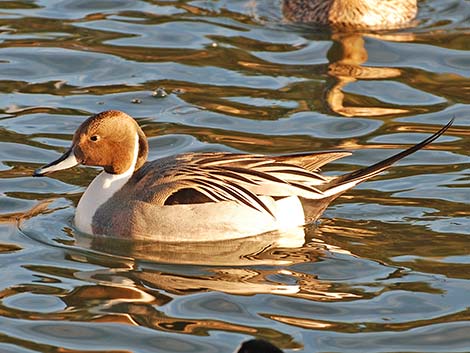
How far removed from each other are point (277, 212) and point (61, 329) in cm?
209

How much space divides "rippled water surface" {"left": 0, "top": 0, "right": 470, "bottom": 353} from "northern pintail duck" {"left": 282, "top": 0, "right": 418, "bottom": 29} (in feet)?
0.54

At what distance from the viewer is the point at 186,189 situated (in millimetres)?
9555

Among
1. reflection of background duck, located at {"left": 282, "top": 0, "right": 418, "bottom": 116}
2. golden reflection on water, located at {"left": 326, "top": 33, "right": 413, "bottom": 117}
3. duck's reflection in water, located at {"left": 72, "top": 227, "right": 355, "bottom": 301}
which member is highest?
reflection of background duck, located at {"left": 282, "top": 0, "right": 418, "bottom": 116}

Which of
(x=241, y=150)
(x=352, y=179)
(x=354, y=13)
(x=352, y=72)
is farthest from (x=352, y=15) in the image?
(x=352, y=179)

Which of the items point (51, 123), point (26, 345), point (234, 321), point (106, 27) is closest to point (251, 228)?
point (234, 321)

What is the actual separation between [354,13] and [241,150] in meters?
3.96

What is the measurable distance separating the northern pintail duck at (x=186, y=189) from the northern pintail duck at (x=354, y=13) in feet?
17.9

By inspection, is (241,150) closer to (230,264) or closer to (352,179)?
(352,179)

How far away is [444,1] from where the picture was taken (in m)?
16.0

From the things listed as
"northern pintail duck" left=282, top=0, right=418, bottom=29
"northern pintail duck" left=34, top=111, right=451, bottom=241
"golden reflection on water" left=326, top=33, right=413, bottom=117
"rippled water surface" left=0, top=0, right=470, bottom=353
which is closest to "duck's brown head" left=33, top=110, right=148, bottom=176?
"northern pintail duck" left=34, top=111, right=451, bottom=241

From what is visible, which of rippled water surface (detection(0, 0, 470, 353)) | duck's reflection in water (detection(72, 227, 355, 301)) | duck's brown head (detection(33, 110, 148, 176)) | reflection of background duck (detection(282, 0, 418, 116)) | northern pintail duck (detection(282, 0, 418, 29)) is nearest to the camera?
rippled water surface (detection(0, 0, 470, 353))

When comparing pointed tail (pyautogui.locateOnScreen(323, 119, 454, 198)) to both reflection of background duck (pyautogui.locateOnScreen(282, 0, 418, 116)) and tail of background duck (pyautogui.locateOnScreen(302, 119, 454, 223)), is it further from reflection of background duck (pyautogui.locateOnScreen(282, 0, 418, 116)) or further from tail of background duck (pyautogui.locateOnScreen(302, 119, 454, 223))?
reflection of background duck (pyautogui.locateOnScreen(282, 0, 418, 116))

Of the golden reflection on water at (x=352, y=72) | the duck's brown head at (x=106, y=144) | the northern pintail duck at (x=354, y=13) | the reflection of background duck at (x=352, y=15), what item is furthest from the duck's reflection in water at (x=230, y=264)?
the northern pintail duck at (x=354, y=13)

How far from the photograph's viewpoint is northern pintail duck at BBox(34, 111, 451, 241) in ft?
31.4
